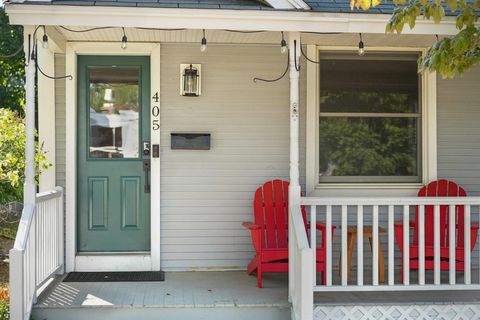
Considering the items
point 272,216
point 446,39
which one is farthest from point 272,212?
point 446,39

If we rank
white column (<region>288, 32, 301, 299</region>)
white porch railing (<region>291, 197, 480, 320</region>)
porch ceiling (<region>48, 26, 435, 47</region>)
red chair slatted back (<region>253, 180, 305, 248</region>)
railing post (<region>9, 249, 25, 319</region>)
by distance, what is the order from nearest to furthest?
railing post (<region>9, 249, 25, 319</region>), white porch railing (<region>291, 197, 480, 320</region>), white column (<region>288, 32, 301, 299</region>), porch ceiling (<region>48, 26, 435, 47</region>), red chair slatted back (<region>253, 180, 305, 248</region>)

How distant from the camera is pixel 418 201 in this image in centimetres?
468

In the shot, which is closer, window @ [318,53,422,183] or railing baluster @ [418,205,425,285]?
railing baluster @ [418,205,425,285]

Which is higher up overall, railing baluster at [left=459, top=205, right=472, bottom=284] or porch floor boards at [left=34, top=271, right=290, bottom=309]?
railing baluster at [left=459, top=205, right=472, bottom=284]

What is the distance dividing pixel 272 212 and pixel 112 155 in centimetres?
164

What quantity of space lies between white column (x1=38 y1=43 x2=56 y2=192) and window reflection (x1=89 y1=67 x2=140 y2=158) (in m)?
0.36

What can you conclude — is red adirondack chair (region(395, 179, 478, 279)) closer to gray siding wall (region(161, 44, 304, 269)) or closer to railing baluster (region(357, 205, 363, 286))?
railing baluster (region(357, 205, 363, 286))

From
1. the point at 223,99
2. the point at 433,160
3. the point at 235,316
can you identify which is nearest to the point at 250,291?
the point at 235,316

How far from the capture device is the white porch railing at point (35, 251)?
399cm

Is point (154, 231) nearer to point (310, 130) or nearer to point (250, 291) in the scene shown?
point (250, 291)

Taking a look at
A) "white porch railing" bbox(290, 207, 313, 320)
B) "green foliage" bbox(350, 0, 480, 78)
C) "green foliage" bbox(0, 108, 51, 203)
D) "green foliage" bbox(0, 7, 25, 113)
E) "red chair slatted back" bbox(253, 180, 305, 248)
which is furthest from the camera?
"green foliage" bbox(0, 7, 25, 113)

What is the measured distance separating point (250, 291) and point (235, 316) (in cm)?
44

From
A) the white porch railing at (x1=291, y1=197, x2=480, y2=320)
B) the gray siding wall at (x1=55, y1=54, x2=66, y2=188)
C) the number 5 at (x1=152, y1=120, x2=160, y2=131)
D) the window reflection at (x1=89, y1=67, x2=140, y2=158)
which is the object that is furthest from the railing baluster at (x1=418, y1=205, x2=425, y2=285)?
the gray siding wall at (x1=55, y1=54, x2=66, y2=188)

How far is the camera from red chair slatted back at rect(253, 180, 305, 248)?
5367mm
